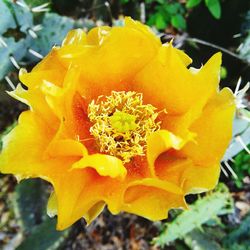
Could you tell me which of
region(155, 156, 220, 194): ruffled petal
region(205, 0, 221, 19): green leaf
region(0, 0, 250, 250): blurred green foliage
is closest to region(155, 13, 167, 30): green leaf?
region(0, 0, 250, 250): blurred green foliage

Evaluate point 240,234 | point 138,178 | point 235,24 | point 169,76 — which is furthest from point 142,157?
point 235,24

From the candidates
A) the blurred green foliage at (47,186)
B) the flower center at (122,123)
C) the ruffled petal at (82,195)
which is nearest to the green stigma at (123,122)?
the flower center at (122,123)

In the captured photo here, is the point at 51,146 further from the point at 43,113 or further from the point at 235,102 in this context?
the point at 235,102

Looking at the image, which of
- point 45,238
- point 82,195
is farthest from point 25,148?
point 45,238

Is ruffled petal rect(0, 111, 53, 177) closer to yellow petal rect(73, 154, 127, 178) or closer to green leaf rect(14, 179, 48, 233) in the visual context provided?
yellow petal rect(73, 154, 127, 178)

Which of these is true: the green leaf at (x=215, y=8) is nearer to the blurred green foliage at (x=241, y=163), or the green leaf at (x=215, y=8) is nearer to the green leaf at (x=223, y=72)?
the green leaf at (x=223, y=72)

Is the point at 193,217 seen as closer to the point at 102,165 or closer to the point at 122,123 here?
the point at 122,123
